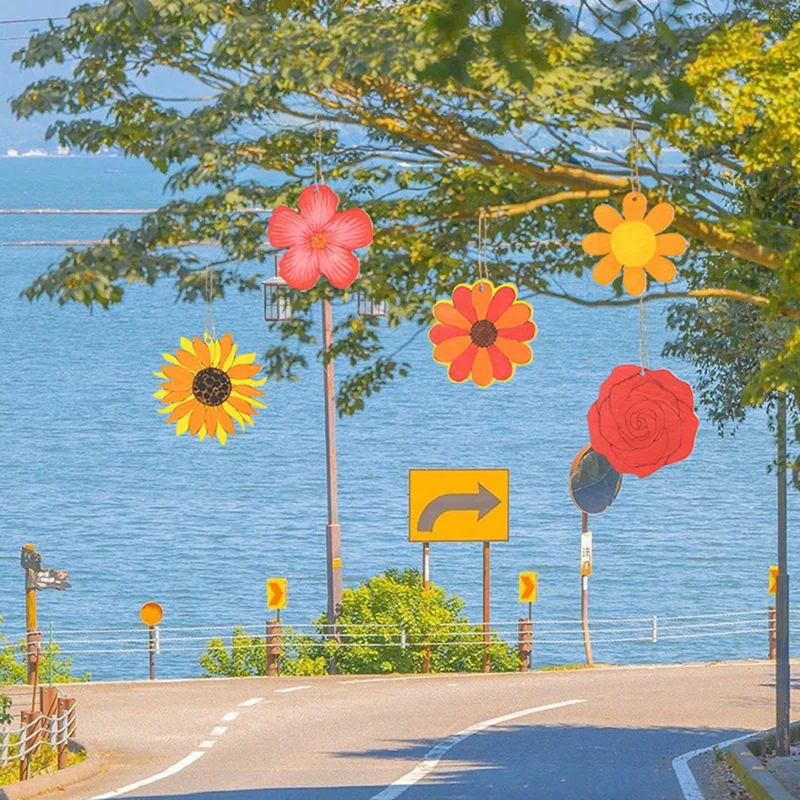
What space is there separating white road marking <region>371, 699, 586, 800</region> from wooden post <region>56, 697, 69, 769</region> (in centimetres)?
370

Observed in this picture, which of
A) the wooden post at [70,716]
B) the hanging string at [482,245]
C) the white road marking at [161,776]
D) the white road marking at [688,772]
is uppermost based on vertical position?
the hanging string at [482,245]

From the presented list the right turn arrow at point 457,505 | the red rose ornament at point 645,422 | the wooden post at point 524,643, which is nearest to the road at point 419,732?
the wooden post at point 524,643

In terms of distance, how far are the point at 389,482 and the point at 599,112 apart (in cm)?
6341

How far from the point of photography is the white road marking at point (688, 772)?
17306 millimetres

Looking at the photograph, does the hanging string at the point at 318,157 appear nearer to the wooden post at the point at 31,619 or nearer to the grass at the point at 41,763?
the grass at the point at 41,763

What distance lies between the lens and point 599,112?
1257cm

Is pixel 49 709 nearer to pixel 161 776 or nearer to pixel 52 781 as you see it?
pixel 52 781

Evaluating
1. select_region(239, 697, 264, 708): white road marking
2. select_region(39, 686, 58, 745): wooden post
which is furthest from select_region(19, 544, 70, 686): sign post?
select_region(239, 697, 264, 708): white road marking

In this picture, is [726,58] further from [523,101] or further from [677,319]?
[677,319]

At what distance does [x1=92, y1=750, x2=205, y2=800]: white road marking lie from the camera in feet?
59.4

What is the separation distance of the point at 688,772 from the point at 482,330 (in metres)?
7.62

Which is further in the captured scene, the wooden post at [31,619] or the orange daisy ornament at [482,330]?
the wooden post at [31,619]

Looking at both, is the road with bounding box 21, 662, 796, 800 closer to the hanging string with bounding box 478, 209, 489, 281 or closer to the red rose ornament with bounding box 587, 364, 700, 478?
the hanging string with bounding box 478, 209, 489, 281

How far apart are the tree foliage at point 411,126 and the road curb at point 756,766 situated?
4524mm
